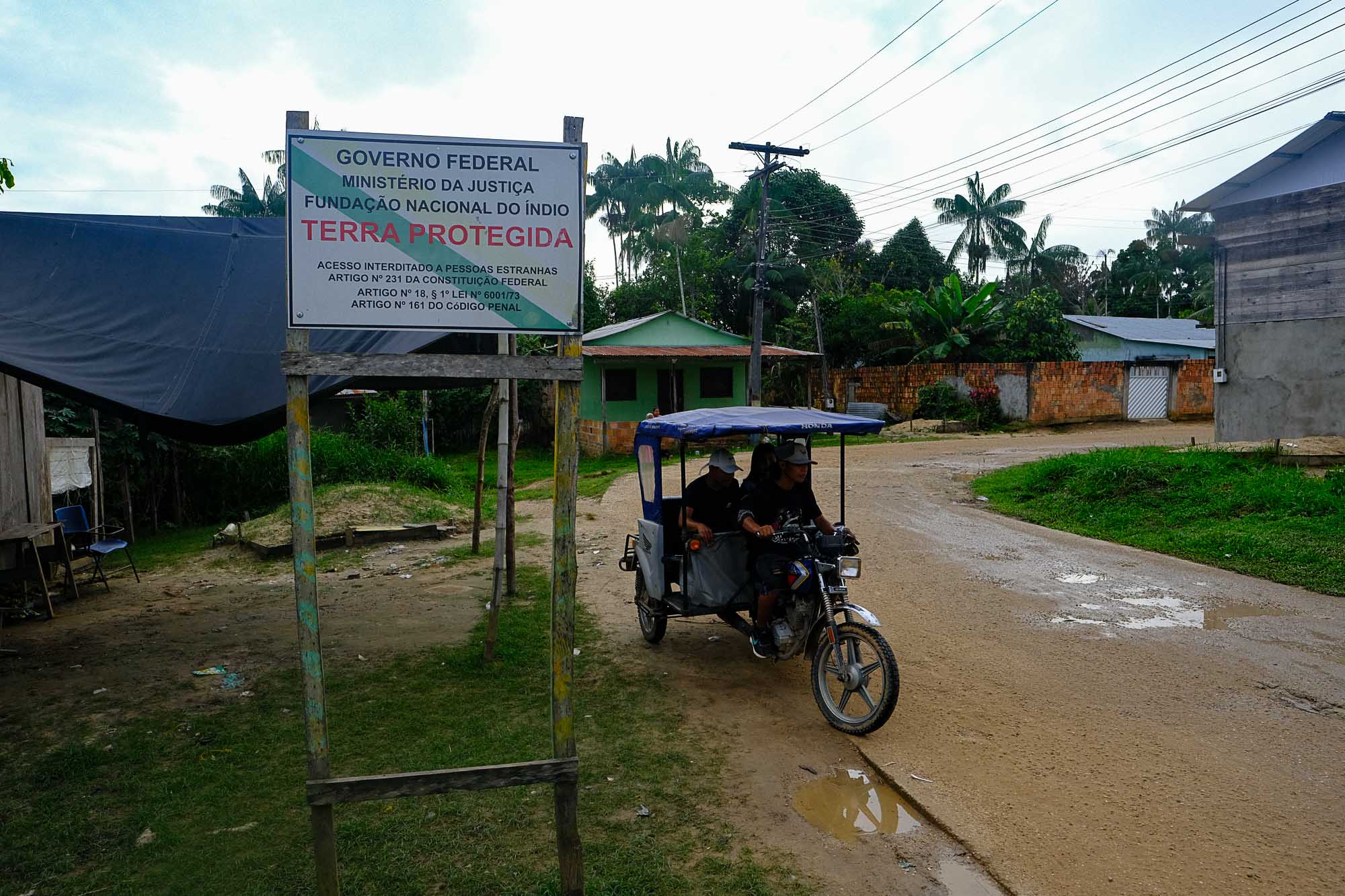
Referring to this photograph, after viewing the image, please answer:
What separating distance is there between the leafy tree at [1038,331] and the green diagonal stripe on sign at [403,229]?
29.0 m

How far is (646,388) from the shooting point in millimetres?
26156

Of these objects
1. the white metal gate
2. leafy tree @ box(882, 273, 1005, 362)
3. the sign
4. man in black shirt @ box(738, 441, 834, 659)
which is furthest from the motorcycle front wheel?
the white metal gate

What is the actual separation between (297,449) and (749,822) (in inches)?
101

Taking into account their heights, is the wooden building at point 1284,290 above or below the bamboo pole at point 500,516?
above

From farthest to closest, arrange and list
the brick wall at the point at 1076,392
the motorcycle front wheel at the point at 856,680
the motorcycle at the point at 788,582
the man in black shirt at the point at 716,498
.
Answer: the brick wall at the point at 1076,392 < the man in black shirt at the point at 716,498 < the motorcycle at the point at 788,582 < the motorcycle front wheel at the point at 856,680

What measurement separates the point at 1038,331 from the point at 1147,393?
3.84 m

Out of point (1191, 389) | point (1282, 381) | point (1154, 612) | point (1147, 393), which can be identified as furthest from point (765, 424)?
point (1191, 389)

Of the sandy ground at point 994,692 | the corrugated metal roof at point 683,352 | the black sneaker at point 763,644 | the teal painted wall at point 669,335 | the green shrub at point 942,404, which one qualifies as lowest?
the sandy ground at point 994,692

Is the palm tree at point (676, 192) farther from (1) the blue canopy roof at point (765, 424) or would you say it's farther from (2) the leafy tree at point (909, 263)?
(1) the blue canopy roof at point (765, 424)

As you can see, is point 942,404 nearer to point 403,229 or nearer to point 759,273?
point 759,273

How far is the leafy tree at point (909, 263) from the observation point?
43875 mm

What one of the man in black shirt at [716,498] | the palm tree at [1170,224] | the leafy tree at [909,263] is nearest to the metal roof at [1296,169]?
the man in black shirt at [716,498]

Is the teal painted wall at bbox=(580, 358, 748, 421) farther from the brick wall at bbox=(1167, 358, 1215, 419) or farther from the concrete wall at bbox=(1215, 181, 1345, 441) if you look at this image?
the brick wall at bbox=(1167, 358, 1215, 419)

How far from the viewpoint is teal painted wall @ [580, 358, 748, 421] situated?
25688mm
